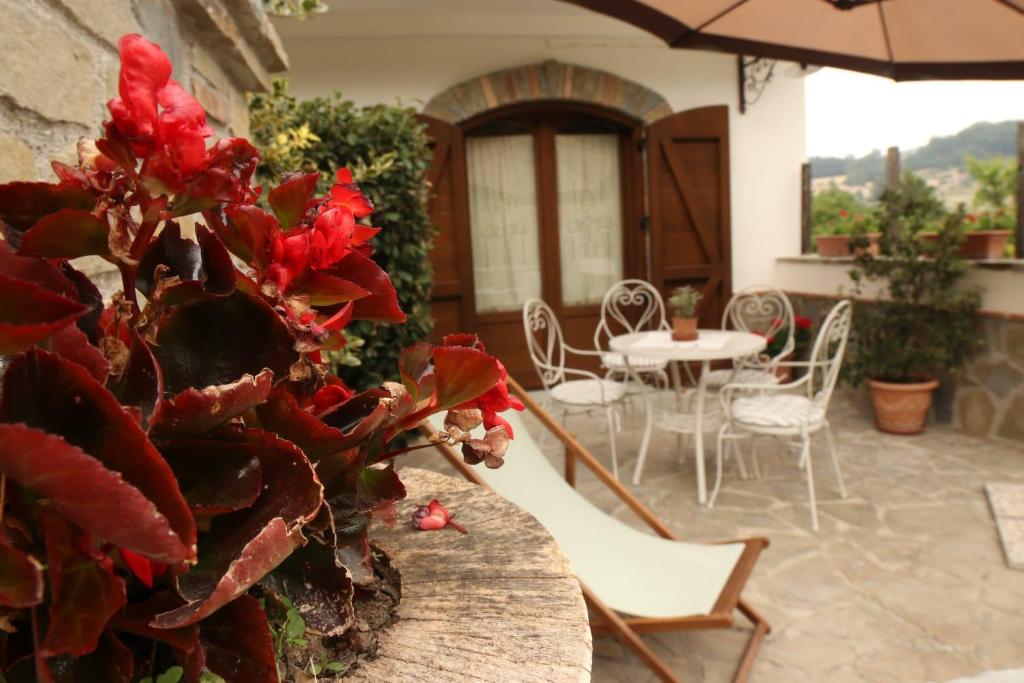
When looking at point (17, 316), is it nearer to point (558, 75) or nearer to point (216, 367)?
point (216, 367)

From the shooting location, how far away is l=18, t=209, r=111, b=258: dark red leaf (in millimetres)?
417

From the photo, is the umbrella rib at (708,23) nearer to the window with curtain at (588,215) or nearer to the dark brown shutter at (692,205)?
the dark brown shutter at (692,205)

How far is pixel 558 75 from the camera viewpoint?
5609mm

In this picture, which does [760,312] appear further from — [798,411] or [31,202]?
[31,202]

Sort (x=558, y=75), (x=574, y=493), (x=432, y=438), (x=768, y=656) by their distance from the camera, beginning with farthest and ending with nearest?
(x=558, y=75)
(x=574, y=493)
(x=768, y=656)
(x=432, y=438)

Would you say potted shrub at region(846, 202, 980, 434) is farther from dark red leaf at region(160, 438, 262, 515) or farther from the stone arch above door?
dark red leaf at region(160, 438, 262, 515)

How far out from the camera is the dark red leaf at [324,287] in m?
0.50

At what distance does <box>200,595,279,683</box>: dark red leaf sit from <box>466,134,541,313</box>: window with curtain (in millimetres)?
5495

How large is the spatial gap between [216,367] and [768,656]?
2284mm

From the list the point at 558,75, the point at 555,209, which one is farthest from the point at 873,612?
the point at 558,75

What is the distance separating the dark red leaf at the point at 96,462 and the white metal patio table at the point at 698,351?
3.37 m

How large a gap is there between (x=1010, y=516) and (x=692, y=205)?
344cm

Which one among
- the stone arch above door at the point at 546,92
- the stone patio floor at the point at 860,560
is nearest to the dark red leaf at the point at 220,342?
the stone patio floor at the point at 860,560

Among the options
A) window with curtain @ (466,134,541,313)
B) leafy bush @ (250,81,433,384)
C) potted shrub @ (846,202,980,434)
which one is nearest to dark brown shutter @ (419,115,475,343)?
window with curtain @ (466,134,541,313)
